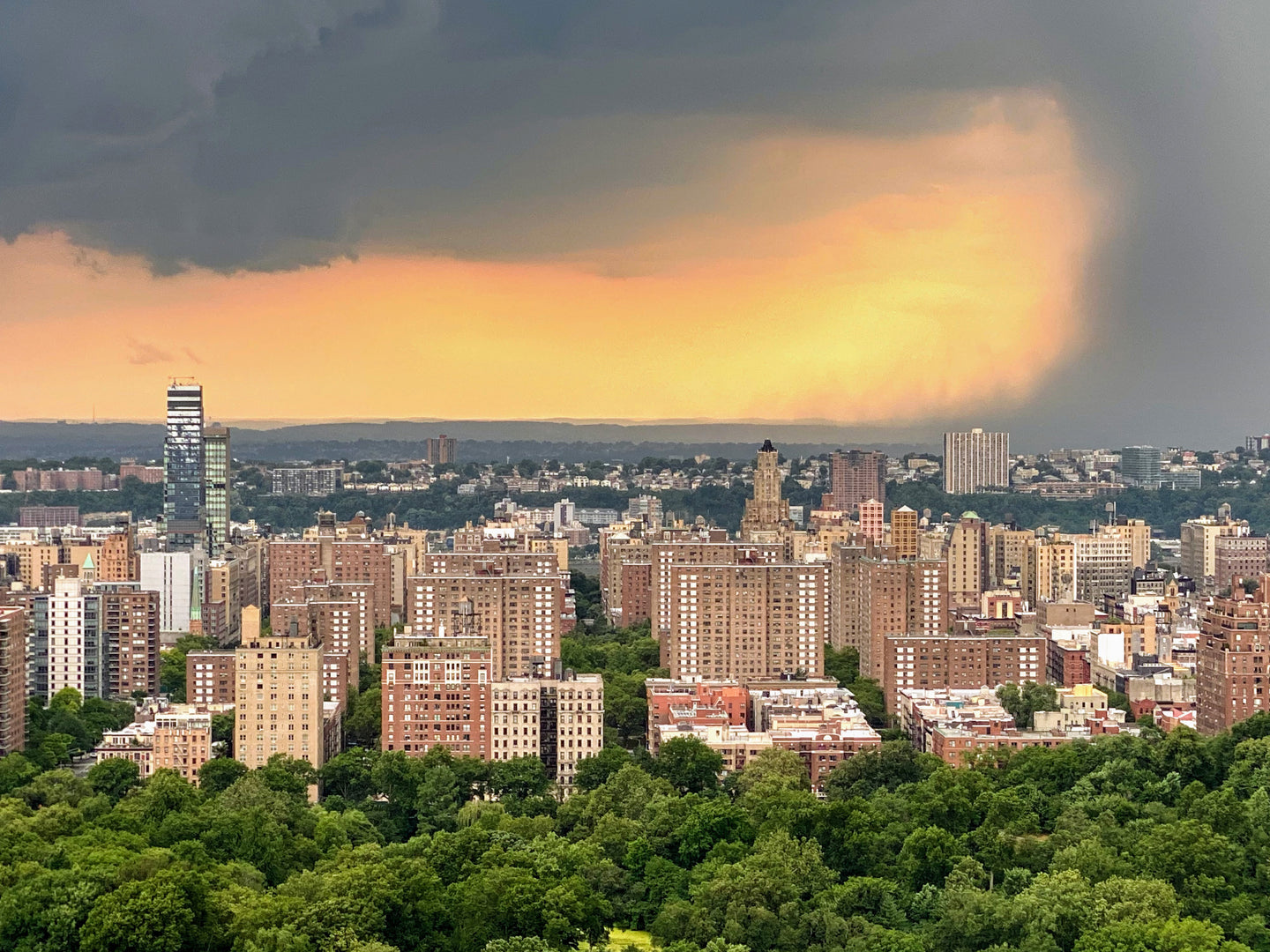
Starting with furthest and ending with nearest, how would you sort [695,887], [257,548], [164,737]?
1. [257,548]
2. [164,737]
3. [695,887]

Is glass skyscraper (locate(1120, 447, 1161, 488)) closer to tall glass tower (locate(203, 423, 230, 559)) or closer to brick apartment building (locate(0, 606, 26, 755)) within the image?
tall glass tower (locate(203, 423, 230, 559))

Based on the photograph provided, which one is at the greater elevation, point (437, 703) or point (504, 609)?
point (504, 609)

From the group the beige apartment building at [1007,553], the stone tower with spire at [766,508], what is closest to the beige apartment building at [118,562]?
the stone tower with spire at [766,508]

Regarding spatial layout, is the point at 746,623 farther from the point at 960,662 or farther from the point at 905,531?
the point at 905,531

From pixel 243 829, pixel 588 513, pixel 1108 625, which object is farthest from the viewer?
pixel 588 513

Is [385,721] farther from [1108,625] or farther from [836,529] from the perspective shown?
[836,529]

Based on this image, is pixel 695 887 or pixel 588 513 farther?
pixel 588 513

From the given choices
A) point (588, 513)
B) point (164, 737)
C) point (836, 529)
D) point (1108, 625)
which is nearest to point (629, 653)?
point (1108, 625)

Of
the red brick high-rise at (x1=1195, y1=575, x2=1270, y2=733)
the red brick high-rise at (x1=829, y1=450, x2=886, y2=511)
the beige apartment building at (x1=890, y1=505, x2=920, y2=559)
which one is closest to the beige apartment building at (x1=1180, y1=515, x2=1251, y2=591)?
the beige apartment building at (x1=890, y1=505, x2=920, y2=559)

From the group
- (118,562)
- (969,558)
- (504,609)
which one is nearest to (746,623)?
(504,609)
